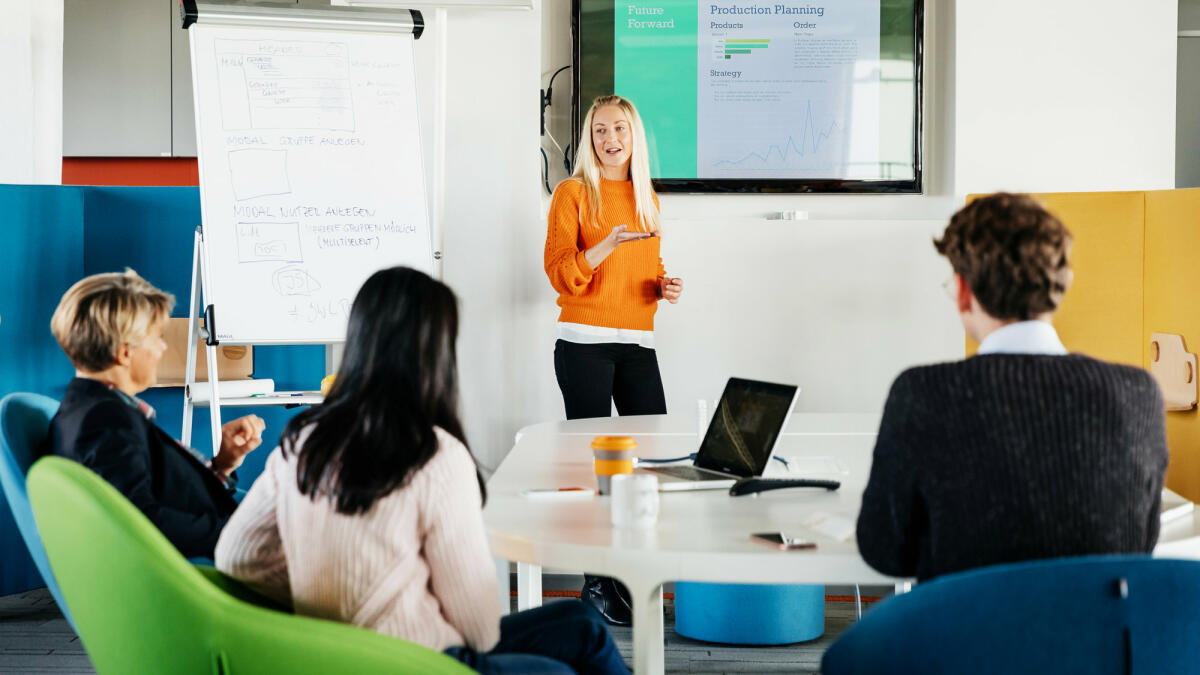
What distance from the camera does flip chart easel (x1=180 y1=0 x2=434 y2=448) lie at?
12.0 feet

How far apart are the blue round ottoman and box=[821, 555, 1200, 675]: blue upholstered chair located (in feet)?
6.31

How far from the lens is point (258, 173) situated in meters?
3.67

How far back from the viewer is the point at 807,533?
1.67 m

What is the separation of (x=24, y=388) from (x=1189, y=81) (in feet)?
17.9

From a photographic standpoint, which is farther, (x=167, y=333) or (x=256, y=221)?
(x=167, y=333)

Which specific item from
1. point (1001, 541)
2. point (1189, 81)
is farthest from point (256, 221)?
point (1189, 81)

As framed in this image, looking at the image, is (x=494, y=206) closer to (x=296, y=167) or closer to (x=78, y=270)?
(x=296, y=167)

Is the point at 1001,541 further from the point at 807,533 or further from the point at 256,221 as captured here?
the point at 256,221

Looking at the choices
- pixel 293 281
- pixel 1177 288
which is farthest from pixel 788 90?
pixel 293 281

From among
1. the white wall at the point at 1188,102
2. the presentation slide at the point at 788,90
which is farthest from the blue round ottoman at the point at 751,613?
the white wall at the point at 1188,102

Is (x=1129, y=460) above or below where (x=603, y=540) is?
above

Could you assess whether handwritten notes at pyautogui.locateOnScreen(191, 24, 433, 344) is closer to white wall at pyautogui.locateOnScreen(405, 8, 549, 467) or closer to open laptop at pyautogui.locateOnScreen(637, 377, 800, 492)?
white wall at pyautogui.locateOnScreen(405, 8, 549, 467)

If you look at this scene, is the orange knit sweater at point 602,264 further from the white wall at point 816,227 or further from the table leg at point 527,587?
the table leg at point 527,587

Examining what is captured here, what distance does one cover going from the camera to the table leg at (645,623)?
5.09 feet
